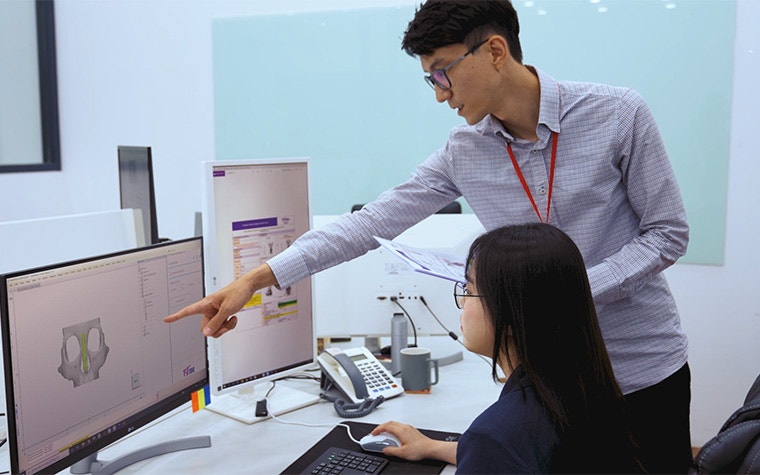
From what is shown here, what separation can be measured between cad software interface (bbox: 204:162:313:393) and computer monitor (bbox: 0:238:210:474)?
0.36 ft

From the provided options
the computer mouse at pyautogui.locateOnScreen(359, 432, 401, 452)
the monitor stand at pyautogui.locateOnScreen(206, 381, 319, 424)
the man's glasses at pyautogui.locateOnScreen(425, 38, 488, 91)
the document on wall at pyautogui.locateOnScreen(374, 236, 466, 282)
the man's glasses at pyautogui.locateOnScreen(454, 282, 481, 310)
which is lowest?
the monitor stand at pyautogui.locateOnScreen(206, 381, 319, 424)

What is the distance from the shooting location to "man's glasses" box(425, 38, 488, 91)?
1.52 m

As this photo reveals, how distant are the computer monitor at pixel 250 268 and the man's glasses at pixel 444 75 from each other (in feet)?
1.63

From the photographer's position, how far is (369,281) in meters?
2.17

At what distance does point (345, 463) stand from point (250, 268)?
23.5 inches

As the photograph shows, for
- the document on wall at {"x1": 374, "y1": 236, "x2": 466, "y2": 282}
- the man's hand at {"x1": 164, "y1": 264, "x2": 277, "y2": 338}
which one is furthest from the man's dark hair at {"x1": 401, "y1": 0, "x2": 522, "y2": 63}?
the man's hand at {"x1": 164, "y1": 264, "x2": 277, "y2": 338}

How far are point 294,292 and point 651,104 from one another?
86.4 inches

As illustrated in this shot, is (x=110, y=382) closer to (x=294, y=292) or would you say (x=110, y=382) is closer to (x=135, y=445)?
(x=135, y=445)

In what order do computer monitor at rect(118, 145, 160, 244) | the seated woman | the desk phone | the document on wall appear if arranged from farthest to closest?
computer monitor at rect(118, 145, 160, 244), the desk phone, the document on wall, the seated woman

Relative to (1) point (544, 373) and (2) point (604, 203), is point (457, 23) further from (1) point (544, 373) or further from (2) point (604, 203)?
(1) point (544, 373)

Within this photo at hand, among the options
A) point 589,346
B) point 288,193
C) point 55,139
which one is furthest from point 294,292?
point 55,139

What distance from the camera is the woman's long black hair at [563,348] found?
1.14 m

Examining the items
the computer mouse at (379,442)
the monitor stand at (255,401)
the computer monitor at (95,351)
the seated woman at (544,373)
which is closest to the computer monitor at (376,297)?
the monitor stand at (255,401)

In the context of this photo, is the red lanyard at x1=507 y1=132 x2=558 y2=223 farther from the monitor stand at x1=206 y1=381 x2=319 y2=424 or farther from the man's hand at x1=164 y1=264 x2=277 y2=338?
the monitor stand at x1=206 y1=381 x2=319 y2=424
